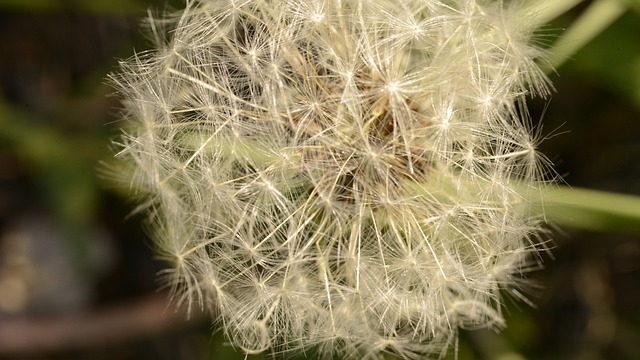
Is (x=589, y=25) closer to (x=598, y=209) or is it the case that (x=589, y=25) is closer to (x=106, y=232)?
(x=598, y=209)

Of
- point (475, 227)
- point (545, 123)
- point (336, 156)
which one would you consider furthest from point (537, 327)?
point (336, 156)

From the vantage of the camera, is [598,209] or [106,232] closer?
[598,209]

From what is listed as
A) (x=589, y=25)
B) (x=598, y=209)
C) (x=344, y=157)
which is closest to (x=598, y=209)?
(x=598, y=209)

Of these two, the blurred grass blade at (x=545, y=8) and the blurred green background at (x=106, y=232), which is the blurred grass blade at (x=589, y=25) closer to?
the blurred grass blade at (x=545, y=8)

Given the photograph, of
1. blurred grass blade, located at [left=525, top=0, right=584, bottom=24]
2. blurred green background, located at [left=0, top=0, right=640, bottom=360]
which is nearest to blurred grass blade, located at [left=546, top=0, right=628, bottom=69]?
blurred grass blade, located at [left=525, top=0, right=584, bottom=24]

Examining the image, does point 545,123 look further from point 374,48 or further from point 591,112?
point 374,48

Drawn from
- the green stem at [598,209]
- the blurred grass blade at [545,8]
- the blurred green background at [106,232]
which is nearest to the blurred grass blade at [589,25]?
the blurred grass blade at [545,8]
